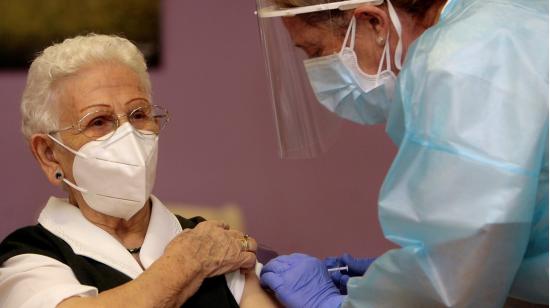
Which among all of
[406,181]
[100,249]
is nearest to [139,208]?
[100,249]

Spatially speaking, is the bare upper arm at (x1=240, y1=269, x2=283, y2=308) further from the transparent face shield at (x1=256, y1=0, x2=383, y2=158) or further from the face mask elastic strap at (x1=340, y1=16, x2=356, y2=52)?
the face mask elastic strap at (x1=340, y1=16, x2=356, y2=52)

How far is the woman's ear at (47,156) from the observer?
1.94m

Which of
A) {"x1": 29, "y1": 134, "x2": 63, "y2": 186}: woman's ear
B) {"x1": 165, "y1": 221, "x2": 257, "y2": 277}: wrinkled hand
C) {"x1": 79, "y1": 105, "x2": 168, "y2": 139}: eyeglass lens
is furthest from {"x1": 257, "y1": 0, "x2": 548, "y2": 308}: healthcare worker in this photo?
{"x1": 29, "y1": 134, "x2": 63, "y2": 186}: woman's ear

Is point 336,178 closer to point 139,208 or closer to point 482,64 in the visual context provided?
point 139,208

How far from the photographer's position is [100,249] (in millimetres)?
1878

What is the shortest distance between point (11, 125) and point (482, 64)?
1787 mm

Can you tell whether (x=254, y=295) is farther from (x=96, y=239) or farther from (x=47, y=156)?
(x=47, y=156)

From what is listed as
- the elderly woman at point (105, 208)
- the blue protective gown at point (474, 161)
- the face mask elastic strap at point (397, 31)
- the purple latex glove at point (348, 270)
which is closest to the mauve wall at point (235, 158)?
the purple latex glove at point (348, 270)

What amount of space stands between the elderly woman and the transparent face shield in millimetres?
307

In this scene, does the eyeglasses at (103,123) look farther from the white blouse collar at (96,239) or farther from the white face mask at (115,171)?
the white blouse collar at (96,239)

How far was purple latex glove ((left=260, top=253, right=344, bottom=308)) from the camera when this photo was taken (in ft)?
6.28

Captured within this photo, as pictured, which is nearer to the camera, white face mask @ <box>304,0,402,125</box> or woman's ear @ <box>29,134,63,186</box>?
white face mask @ <box>304,0,402,125</box>

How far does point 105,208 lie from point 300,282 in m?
0.52

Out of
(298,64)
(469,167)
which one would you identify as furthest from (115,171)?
(469,167)
